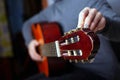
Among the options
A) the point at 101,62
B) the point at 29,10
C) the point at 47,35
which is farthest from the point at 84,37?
the point at 29,10

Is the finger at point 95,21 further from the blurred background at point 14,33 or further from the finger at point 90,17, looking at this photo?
the blurred background at point 14,33

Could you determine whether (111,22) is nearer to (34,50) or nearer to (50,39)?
(50,39)

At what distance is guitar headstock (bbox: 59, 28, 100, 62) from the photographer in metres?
0.44

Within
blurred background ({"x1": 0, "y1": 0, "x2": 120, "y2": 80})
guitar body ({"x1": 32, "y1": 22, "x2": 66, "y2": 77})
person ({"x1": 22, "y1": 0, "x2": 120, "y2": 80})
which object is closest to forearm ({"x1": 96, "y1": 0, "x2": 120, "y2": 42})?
person ({"x1": 22, "y1": 0, "x2": 120, "y2": 80})

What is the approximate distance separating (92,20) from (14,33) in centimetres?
124

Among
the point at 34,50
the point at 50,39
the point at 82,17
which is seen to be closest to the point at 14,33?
the point at 34,50

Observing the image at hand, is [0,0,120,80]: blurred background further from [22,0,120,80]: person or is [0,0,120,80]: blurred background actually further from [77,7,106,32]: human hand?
[77,7,106,32]: human hand

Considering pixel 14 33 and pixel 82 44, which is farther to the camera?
pixel 14 33

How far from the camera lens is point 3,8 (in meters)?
1.64

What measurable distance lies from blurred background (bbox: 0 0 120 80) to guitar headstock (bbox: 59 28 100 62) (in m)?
1.04

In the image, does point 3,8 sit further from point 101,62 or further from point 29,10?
point 101,62

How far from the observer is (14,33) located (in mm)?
1661

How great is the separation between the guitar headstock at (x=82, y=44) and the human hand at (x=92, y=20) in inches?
0.7

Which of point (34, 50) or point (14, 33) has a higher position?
point (14, 33)
